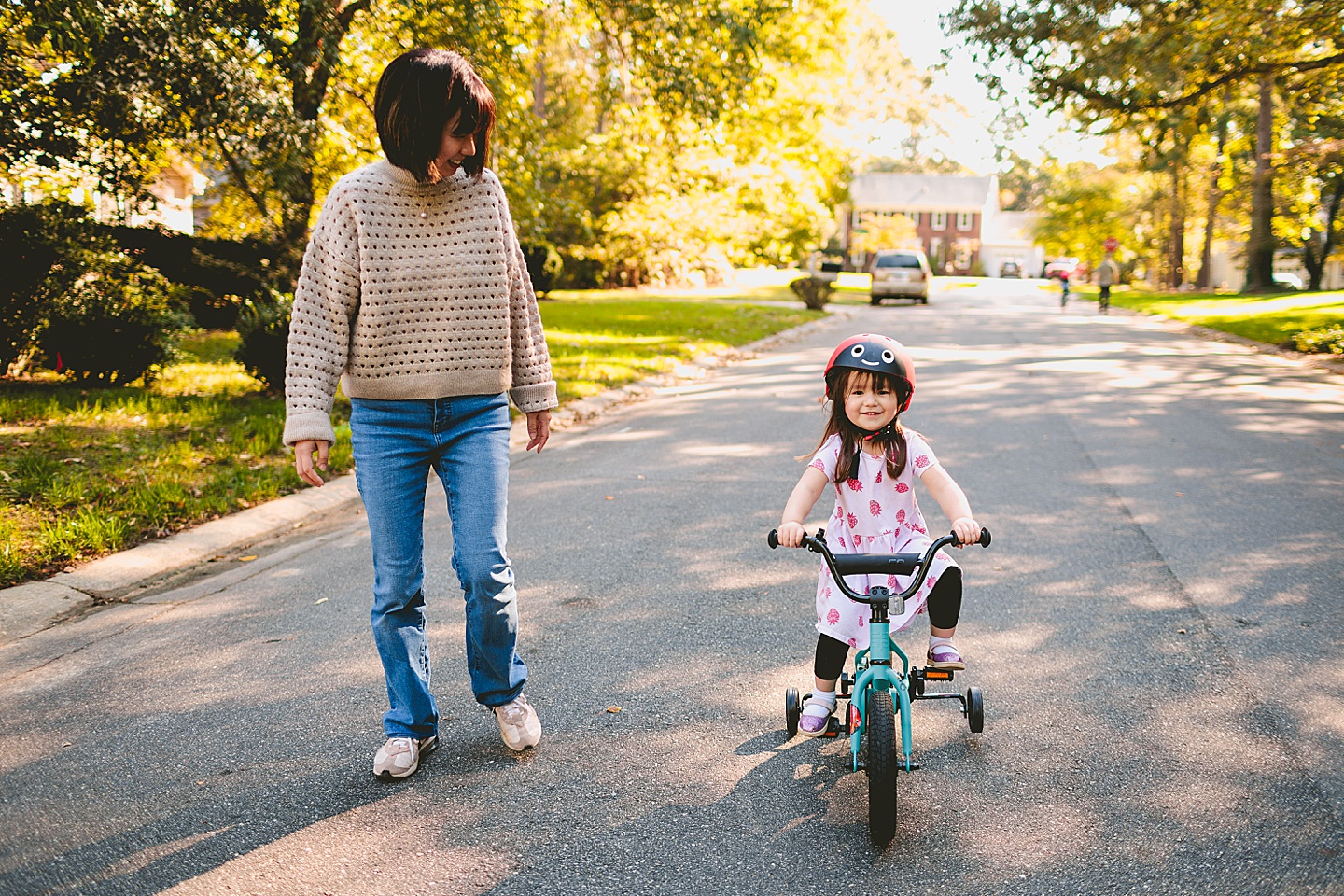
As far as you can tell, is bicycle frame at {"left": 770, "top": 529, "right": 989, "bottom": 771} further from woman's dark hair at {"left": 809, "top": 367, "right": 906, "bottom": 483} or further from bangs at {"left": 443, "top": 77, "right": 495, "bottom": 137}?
bangs at {"left": 443, "top": 77, "right": 495, "bottom": 137}

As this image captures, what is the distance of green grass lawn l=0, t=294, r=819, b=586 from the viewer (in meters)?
5.74

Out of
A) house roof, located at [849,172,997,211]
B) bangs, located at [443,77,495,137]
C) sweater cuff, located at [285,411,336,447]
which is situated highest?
house roof, located at [849,172,997,211]

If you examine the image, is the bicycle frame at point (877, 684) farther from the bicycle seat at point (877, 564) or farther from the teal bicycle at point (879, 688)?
the bicycle seat at point (877, 564)

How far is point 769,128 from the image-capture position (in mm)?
32875

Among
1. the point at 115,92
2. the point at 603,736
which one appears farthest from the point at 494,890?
the point at 115,92

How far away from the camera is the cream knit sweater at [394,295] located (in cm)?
309

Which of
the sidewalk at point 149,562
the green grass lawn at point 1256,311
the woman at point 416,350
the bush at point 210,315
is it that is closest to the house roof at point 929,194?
the green grass lawn at point 1256,311

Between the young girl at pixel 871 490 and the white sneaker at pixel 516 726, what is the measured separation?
0.94m

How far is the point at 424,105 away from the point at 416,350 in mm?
683

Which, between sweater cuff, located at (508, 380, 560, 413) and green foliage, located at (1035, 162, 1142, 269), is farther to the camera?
green foliage, located at (1035, 162, 1142, 269)

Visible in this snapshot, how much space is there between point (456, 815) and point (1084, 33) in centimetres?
1562

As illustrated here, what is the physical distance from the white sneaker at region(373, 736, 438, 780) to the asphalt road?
0.05 metres

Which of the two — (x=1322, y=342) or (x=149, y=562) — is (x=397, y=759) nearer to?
(x=149, y=562)

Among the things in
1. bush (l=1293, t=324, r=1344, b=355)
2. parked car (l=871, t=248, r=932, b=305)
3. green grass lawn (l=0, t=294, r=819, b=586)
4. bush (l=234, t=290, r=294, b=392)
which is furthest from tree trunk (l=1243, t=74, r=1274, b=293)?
bush (l=234, t=290, r=294, b=392)
